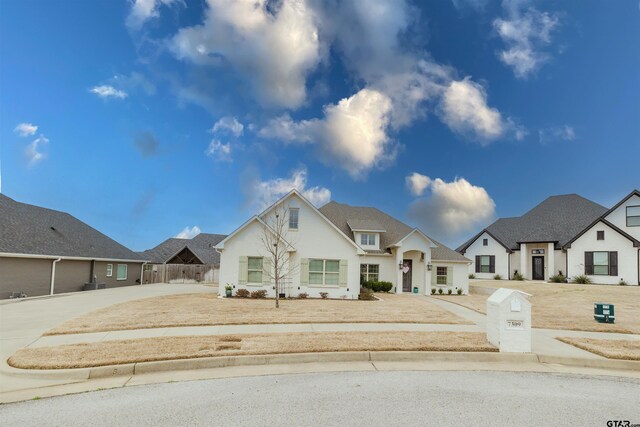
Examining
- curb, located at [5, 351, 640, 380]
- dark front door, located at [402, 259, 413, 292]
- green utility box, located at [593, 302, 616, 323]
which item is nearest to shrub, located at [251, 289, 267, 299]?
dark front door, located at [402, 259, 413, 292]

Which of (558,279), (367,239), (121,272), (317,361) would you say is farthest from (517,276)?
(121,272)

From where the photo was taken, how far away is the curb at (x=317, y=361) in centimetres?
770

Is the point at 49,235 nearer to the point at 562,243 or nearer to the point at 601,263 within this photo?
the point at 562,243

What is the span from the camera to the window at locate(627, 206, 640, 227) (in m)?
32.6

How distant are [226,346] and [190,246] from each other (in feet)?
142

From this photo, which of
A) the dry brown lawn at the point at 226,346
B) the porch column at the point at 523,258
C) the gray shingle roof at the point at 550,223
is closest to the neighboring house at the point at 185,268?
the gray shingle roof at the point at 550,223

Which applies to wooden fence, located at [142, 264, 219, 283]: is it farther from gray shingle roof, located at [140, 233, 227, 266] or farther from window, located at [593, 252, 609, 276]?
window, located at [593, 252, 609, 276]

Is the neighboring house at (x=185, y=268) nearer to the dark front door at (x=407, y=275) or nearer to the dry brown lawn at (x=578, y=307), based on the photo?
the dark front door at (x=407, y=275)

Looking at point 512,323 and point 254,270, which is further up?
point 254,270

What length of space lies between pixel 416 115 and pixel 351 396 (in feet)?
74.4

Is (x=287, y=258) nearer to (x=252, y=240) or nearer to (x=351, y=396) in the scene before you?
(x=252, y=240)

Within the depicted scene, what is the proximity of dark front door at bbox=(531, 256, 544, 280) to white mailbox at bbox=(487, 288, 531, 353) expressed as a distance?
3248cm

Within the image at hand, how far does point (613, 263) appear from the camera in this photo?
3269 cm

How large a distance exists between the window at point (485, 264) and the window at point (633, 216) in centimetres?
1188
